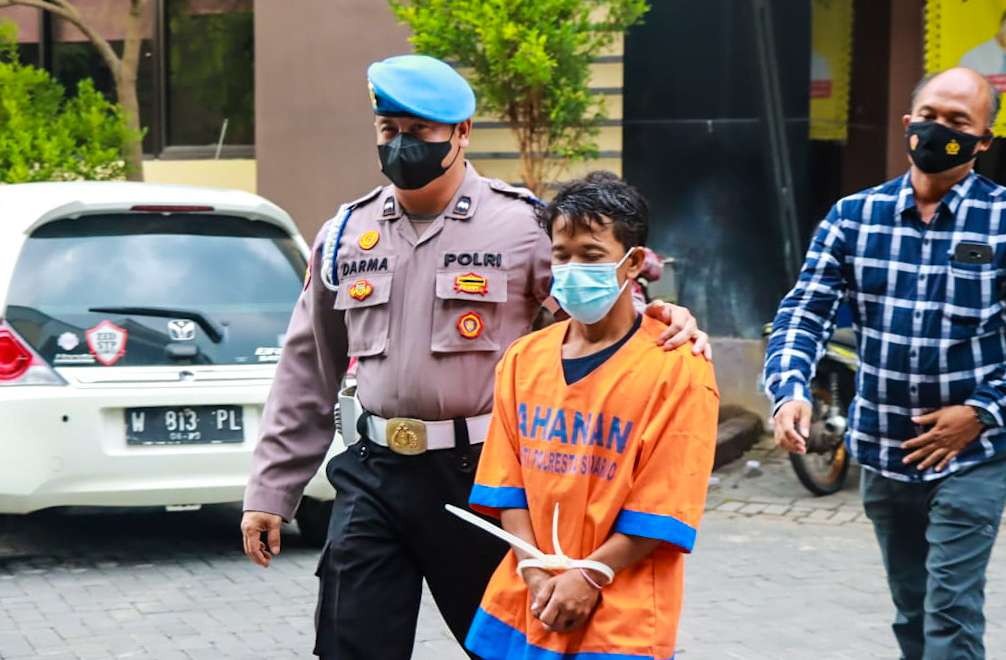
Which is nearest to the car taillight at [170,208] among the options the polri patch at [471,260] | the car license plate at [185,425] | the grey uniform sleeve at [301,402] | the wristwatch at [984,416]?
the car license plate at [185,425]

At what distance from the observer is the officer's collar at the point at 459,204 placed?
4.08 metres

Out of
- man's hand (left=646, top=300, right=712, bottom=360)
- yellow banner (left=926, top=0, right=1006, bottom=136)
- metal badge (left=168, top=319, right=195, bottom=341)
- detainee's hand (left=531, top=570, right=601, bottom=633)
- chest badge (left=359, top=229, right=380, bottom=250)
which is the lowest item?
metal badge (left=168, top=319, right=195, bottom=341)

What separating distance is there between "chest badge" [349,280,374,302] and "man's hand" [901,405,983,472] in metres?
1.45

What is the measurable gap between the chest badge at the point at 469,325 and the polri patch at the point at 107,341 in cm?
349

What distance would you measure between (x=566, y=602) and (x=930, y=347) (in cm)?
147

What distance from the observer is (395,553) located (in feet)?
13.0

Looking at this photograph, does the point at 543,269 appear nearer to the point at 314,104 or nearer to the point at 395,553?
the point at 395,553

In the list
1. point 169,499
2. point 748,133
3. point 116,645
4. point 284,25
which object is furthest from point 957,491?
point 284,25

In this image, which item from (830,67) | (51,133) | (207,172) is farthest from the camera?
(207,172)

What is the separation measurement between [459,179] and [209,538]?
434 cm

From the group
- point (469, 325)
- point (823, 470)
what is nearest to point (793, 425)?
point (469, 325)

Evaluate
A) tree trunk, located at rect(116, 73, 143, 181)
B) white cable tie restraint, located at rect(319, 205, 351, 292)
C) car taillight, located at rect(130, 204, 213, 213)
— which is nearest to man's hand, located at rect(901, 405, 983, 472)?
white cable tie restraint, located at rect(319, 205, 351, 292)

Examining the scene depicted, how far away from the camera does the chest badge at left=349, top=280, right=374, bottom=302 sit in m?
4.02

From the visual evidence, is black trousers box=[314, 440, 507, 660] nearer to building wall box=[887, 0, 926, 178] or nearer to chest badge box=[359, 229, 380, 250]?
chest badge box=[359, 229, 380, 250]
